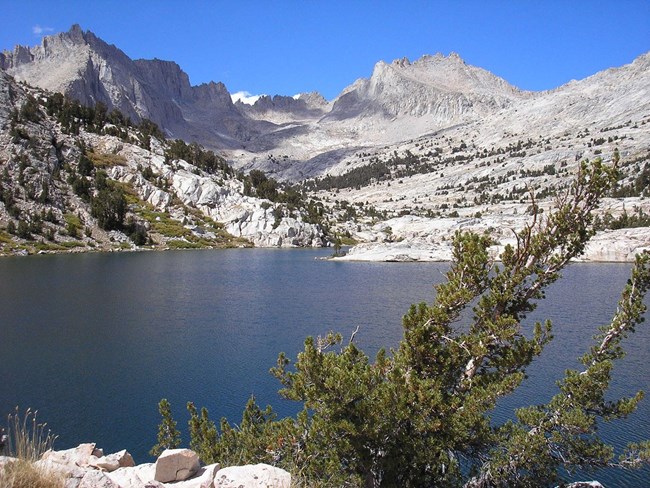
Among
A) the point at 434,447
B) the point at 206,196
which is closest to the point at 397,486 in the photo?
the point at 434,447

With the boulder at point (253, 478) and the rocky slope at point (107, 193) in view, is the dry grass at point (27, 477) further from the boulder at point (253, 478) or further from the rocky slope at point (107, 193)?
the rocky slope at point (107, 193)

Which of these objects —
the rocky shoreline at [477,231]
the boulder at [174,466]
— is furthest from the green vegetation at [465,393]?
the rocky shoreline at [477,231]

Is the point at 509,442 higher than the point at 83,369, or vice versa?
the point at 509,442

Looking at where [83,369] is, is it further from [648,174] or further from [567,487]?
[648,174]

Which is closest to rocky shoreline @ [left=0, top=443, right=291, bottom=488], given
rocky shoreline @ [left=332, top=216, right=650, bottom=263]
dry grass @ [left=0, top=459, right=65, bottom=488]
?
dry grass @ [left=0, top=459, right=65, bottom=488]

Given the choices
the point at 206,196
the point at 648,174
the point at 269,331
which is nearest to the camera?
the point at 269,331

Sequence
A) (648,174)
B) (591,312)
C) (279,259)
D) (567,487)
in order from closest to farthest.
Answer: (567,487)
(591,312)
(279,259)
(648,174)

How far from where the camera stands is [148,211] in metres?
118

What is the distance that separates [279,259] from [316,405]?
85.2 meters

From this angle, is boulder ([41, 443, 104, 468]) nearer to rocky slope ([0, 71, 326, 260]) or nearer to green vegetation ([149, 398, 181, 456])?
green vegetation ([149, 398, 181, 456])

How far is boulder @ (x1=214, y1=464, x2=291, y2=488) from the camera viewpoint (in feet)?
30.9

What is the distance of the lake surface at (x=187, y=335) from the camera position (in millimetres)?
22047

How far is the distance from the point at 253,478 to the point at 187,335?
28.1 meters

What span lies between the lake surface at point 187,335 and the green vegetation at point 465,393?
171 cm
